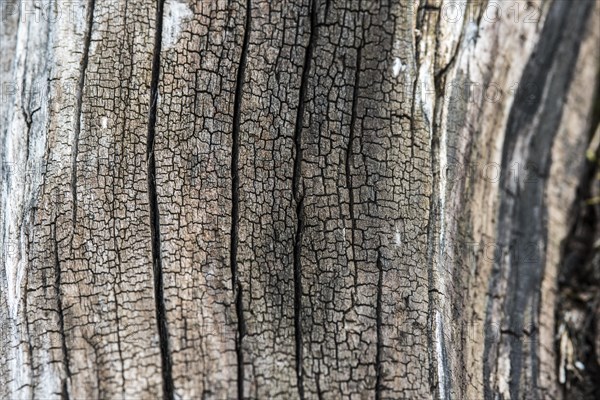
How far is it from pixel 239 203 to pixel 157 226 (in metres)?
0.25

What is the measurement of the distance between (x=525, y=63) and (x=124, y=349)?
195 centimetres

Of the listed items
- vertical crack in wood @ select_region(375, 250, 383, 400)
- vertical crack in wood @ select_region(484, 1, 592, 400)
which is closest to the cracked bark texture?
vertical crack in wood @ select_region(375, 250, 383, 400)

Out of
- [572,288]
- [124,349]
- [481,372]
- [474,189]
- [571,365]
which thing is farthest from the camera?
[572,288]

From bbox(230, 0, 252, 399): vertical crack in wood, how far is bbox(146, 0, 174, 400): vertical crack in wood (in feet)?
0.63

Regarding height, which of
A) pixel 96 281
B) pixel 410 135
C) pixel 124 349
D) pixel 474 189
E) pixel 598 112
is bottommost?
pixel 124 349

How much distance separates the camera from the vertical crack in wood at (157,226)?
1.96 metres

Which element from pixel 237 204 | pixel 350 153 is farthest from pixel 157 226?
pixel 350 153

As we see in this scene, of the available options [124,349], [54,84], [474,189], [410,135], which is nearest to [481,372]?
[474,189]

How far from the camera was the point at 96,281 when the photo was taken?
6.69ft

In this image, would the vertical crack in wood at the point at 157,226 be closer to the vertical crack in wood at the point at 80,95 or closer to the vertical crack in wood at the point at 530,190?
the vertical crack in wood at the point at 80,95

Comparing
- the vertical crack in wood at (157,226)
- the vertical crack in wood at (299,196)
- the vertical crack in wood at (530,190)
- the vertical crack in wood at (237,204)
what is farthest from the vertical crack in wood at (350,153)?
the vertical crack in wood at (530,190)

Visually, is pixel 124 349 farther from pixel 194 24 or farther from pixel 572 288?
pixel 572 288

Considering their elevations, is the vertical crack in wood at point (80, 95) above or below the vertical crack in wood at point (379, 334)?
above

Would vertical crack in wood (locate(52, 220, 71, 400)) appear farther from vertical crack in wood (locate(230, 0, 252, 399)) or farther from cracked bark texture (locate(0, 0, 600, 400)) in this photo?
vertical crack in wood (locate(230, 0, 252, 399))
